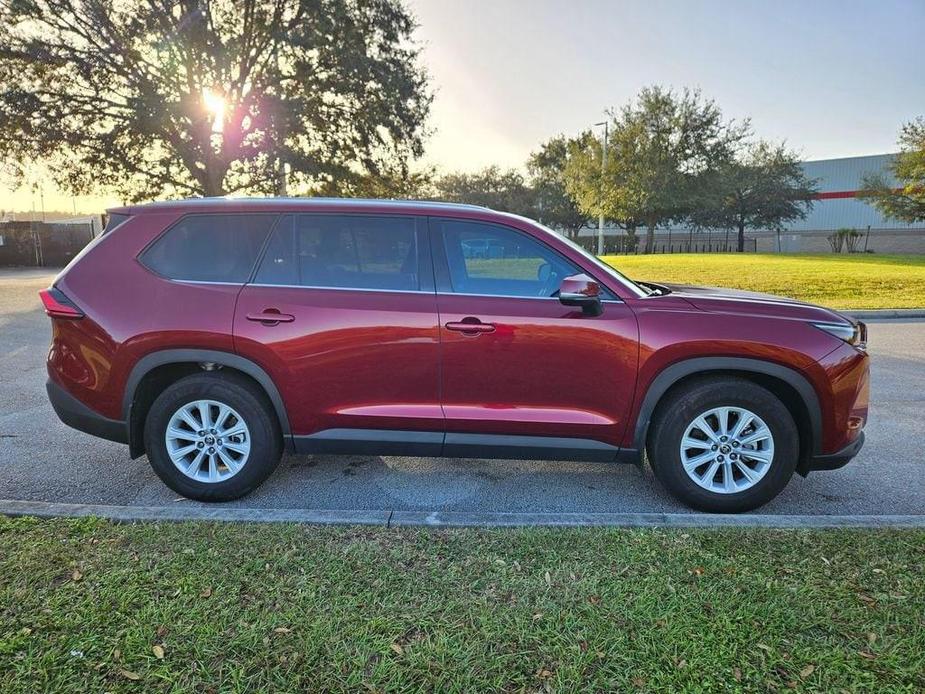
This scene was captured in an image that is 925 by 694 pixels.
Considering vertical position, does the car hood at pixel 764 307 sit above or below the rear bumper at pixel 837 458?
above

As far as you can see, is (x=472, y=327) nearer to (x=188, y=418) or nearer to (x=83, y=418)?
(x=188, y=418)

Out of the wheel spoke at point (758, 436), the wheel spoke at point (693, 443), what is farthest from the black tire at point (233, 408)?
the wheel spoke at point (758, 436)

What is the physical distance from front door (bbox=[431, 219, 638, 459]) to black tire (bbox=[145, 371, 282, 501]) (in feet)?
3.68

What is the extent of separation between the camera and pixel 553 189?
57594mm

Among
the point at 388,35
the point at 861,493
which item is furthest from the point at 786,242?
the point at 861,493

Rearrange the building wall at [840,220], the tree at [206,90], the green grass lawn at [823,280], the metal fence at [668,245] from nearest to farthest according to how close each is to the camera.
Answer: the green grass lawn at [823,280], the tree at [206,90], the building wall at [840,220], the metal fence at [668,245]

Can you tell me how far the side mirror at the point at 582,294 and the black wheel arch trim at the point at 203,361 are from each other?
1.81 meters

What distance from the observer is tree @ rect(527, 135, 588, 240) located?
56.9 metres

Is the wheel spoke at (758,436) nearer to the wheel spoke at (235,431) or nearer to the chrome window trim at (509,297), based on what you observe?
the chrome window trim at (509,297)

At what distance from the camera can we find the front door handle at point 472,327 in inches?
132

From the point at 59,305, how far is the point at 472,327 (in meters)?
2.56

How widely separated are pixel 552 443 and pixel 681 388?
84 cm

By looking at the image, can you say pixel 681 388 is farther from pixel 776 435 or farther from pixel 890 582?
pixel 890 582

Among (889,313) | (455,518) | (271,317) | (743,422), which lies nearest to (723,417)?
(743,422)
